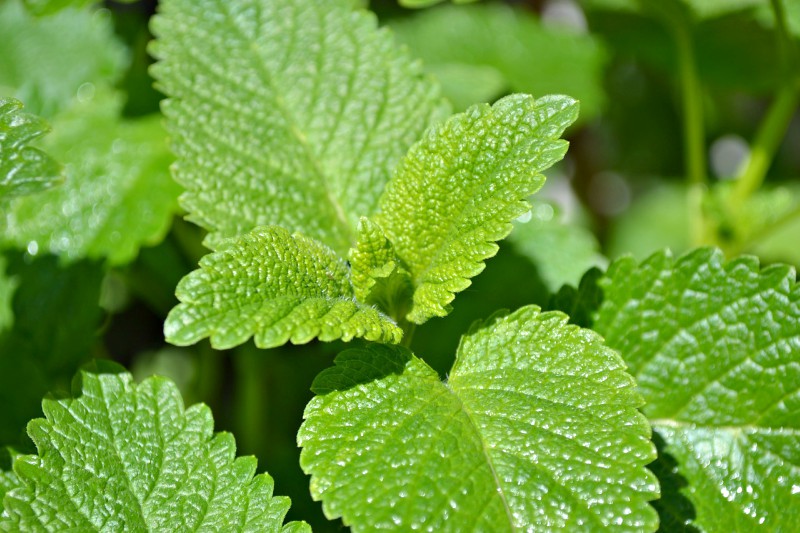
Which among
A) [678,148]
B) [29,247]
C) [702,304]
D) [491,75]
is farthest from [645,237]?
[29,247]

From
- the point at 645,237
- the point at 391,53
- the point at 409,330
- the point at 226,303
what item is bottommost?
the point at 645,237

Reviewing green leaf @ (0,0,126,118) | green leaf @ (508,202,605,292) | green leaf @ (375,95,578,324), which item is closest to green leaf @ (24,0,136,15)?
green leaf @ (0,0,126,118)

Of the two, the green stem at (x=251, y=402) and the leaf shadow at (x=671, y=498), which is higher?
the leaf shadow at (x=671, y=498)

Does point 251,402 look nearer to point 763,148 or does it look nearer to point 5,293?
point 5,293

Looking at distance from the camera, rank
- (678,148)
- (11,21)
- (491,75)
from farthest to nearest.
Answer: (678,148) → (11,21) → (491,75)

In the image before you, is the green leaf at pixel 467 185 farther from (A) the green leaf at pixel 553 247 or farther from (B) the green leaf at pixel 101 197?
(B) the green leaf at pixel 101 197

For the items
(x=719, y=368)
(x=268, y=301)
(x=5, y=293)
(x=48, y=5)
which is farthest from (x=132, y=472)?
(x=48, y=5)

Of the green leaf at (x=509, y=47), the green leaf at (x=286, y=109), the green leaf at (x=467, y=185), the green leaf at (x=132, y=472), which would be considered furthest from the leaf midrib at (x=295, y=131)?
the green leaf at (x=509, y=47)

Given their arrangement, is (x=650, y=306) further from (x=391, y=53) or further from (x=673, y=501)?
(x=391, y=53)
